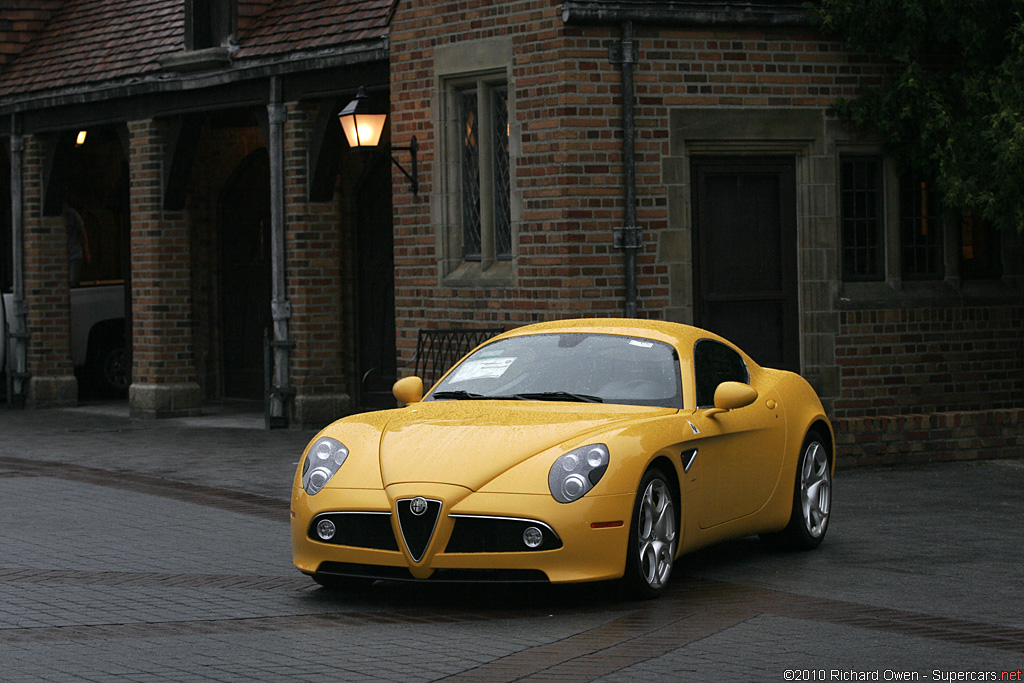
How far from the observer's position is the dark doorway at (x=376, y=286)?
18.6 meters

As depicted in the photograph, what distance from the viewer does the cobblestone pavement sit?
6344 mm

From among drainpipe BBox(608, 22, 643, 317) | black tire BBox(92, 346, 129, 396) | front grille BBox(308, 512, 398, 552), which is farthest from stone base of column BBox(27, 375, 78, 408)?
front grille BBox(308, 512, 398, 552)

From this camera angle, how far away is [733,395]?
828 centimetres

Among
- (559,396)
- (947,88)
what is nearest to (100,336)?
(947,88)

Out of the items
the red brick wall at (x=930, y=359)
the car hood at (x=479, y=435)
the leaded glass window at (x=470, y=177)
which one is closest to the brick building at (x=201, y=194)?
the leaded glass window at (x=470, y=177)

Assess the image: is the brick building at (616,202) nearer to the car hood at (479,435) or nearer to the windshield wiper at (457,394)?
the windshield wiper at (457,394)

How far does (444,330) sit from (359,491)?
703cm

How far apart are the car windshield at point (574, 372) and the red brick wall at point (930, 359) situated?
19.6 ft

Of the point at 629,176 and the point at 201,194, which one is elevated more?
the point at 201,194

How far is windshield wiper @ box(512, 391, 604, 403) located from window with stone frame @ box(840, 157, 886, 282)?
6.69m

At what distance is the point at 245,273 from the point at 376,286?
324 centimetres

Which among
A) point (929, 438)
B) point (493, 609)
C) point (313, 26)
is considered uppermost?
point (313, 26)

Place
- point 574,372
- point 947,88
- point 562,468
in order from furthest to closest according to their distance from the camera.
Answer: point 947,88 < point 574,372 < point 562,468

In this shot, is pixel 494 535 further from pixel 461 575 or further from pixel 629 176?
pixel 629 176
